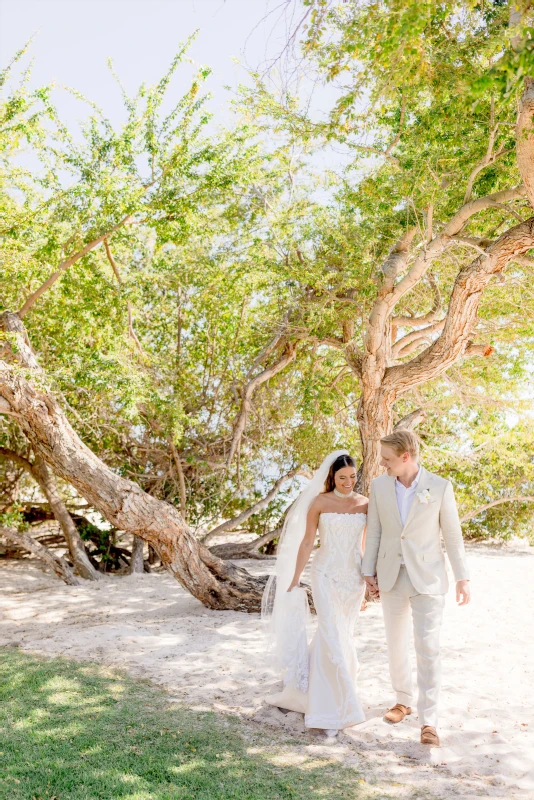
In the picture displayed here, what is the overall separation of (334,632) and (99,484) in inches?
152

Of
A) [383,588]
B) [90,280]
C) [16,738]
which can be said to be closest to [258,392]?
[90,280]

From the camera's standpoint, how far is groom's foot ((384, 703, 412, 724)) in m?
4.70

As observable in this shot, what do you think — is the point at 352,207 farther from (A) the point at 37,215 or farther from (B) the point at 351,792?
(B) the point at 351,792

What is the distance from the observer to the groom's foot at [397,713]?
15.4ft

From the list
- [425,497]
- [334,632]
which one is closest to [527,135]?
[425,497]

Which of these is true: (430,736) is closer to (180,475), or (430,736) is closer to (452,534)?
(452,534)

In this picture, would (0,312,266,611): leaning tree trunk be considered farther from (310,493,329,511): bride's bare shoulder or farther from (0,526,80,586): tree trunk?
(310,493,329,511): bride's bare shoulder

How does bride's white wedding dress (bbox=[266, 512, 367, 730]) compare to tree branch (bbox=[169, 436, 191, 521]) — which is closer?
bride's white wedding dress (bbox=[266, 512, 367, 730])

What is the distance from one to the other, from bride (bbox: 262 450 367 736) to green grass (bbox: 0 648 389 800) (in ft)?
1.31

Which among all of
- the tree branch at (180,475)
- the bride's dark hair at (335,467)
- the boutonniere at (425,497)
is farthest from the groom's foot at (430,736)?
the tree branch at (180,475)

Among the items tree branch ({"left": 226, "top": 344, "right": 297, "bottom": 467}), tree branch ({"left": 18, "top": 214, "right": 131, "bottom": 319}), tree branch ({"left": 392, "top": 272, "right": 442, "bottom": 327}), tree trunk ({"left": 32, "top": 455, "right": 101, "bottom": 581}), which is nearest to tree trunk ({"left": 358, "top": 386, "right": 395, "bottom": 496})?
tree branch ({"left": 392, "top": 272, "right": 442, "bottom": 327})

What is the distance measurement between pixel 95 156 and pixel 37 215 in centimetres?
106

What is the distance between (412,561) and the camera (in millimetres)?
4535

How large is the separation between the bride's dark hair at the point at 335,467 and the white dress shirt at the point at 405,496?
1.37 feet
